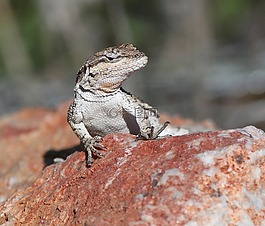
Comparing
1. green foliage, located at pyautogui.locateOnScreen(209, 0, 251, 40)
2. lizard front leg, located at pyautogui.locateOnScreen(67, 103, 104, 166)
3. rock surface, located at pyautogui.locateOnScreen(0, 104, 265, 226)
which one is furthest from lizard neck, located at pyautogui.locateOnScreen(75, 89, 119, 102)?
green foliage, located at pyautogui.locateOnScreen(209, 0, 251, 40)

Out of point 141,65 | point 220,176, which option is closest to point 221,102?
point 141,65

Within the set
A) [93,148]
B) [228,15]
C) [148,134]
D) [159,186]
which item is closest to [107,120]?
[148,134]

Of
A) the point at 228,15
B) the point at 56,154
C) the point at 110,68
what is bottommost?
the point at 228,15

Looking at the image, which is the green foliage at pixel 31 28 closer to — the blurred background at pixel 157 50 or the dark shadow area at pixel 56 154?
the blurred background at pixel 157 50

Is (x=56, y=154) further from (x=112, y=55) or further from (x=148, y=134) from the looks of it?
(x=148, y=134)

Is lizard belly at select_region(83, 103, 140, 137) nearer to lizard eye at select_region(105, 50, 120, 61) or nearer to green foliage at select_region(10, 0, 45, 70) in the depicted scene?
lizard eye at select_region(105, 50, 120, 61)

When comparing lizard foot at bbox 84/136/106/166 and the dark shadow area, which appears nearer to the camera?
lizard foot at bbox 84/136/106/166
